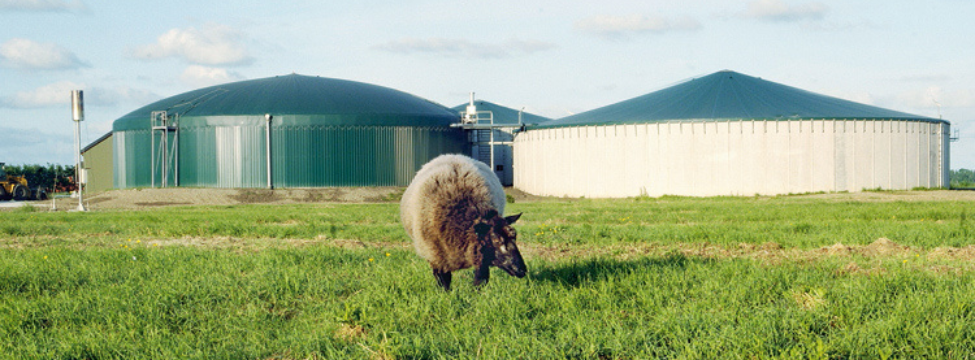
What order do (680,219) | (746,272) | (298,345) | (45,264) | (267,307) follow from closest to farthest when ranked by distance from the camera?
(298,345), (267,307), (746,272), (45,264), (680,219)

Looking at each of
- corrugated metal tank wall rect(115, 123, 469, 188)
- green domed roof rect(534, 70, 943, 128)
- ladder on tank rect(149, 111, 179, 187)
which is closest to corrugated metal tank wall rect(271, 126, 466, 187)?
corrugated metal tank wall rect(115, 123, 469, 188)

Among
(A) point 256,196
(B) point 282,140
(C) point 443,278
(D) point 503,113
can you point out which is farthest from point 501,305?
(D) point 503,113

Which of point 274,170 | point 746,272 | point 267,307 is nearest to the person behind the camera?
point 267,307

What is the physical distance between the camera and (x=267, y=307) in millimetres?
8070

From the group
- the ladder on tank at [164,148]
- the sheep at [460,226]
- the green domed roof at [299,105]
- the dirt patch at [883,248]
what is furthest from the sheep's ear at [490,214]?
the ladder on tank at [164,148]

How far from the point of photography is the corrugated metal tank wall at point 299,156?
4941cm

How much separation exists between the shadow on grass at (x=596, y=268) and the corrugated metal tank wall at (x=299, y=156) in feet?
136

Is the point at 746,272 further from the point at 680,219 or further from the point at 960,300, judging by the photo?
the point at 680,219

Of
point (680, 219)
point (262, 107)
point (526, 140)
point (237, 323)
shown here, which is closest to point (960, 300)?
point (237, 323)

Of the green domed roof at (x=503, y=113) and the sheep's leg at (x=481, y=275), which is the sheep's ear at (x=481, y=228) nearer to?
the sheep's leg at (x=481, y=275)

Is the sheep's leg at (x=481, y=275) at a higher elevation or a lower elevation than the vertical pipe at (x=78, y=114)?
lower

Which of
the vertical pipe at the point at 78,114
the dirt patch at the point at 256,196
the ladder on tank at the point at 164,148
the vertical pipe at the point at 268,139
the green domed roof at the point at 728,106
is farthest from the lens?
the ladder on tank at the point at 164,148

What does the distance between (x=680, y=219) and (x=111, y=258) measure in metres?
14.3

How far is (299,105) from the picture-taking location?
168 feet
